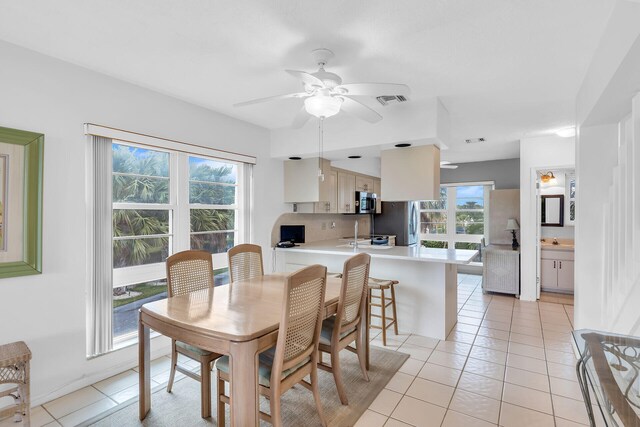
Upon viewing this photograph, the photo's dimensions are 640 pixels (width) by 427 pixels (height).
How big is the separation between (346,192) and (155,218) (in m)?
3.00

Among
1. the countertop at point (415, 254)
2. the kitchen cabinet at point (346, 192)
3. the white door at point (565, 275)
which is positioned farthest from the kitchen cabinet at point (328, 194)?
the white door at point (565, 275)

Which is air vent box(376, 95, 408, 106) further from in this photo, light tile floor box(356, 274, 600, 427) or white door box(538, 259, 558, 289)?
white door box(538, 259, 558, 289)

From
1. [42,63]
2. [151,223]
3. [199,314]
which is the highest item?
[42,63]

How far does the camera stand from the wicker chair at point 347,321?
7.36 ft

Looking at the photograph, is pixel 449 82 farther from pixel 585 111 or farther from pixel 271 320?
pixel 271 320

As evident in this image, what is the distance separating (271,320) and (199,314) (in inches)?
18.6

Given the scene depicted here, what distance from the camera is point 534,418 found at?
214 centimetres

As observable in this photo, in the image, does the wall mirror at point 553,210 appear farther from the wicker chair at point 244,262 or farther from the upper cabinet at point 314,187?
the wicker chair at point 244,262

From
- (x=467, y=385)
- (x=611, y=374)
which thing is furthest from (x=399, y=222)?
(x=611, y=374)

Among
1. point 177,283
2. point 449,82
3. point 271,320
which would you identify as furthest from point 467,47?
point 177,283

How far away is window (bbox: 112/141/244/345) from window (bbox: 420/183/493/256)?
15.7ft

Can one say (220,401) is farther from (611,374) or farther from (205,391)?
(611,374)

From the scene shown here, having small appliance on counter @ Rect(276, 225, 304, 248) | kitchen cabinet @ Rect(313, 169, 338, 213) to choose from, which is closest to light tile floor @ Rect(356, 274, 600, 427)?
small appliance on counter @ Rect(276, 225, 304, 248)

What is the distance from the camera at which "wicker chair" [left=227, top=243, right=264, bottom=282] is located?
3.06 m
